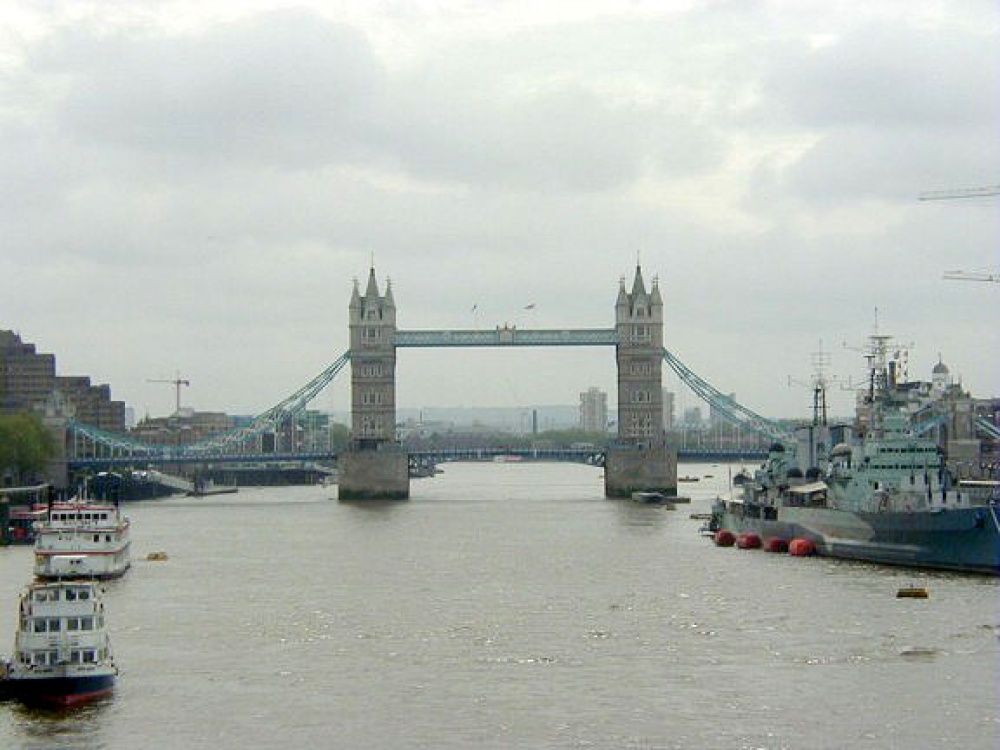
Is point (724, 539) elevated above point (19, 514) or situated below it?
below

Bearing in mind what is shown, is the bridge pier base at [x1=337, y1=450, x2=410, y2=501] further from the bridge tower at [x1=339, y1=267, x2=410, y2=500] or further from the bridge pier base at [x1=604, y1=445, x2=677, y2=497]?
the bridge pier base at [x1=604, y1=445, x2=677, y2=497]

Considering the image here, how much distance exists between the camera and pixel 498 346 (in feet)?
474

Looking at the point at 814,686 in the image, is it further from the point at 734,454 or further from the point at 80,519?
the point at 734,454

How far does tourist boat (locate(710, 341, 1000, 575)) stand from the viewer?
69.9 meters

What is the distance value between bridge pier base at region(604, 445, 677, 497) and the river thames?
5578 centimetres

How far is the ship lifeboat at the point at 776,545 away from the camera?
278 ft

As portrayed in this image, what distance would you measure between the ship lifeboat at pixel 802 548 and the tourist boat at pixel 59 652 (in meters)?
41.2

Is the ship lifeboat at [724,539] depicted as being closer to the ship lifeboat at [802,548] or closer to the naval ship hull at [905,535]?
the naval ship hull at [905,535]

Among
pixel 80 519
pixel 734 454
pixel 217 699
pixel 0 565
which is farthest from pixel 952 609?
pixel 734 454

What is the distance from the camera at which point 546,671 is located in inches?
1882

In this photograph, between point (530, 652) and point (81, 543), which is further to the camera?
point (81, 543)

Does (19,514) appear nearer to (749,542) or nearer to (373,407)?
(749,542)

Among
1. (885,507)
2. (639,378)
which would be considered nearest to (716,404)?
(639,378)

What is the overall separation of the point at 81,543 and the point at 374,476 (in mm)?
68899
